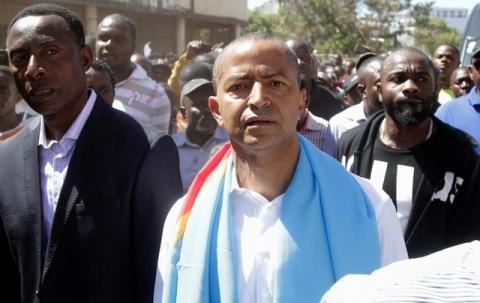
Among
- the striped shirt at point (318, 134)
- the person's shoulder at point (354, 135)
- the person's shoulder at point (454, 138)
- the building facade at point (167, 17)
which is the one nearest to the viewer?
the person's shoulder at point (454, 138)

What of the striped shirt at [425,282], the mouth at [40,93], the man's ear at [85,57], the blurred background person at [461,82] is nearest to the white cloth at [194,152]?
the man's ear at [85,57]

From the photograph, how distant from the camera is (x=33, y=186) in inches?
91.6

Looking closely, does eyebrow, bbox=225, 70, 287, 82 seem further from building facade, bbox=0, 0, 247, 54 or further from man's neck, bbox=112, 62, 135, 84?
building facade, bbox=0, 0, 247, 54

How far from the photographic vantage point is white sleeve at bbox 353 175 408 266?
207 centimetres

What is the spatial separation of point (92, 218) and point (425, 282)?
60.1 inches

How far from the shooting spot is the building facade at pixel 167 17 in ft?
54.3

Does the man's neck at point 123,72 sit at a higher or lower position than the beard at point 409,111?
lower

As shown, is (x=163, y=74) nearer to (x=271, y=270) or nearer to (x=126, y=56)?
(x=126, y=56)

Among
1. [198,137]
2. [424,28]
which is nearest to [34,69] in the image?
[198,137]

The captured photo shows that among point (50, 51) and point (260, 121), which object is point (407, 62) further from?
point (50, 51)

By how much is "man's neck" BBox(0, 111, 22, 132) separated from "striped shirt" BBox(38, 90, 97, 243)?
82.3 inches

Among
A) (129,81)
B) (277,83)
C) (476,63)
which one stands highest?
(277,83)

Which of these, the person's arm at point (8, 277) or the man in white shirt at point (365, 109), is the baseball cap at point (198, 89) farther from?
the person's arm at point (8, 277)

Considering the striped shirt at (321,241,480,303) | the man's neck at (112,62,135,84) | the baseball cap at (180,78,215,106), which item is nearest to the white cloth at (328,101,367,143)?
the baseball cap at (180,78,215,106)
